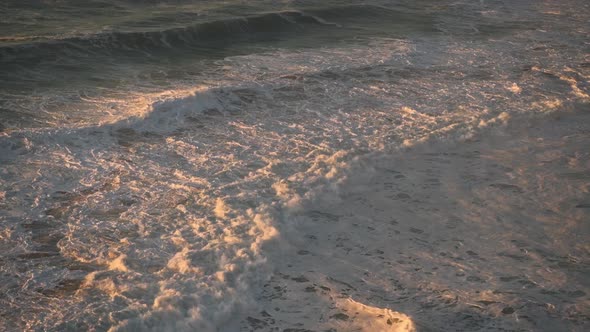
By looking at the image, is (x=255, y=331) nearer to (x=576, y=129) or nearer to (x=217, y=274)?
(x=217, y=274)

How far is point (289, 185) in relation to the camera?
6363 millimetres

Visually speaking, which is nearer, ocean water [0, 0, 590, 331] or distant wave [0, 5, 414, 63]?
ocean water [0, 0, 590, 331]

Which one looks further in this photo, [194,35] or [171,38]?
[194,35]

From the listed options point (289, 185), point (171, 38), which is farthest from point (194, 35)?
point (289, 185)

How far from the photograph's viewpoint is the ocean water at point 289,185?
4.62m

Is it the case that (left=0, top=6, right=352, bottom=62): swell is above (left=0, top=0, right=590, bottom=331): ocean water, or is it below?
above

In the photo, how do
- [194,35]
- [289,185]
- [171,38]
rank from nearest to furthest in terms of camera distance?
[289,185] < [171,38] < [194,35]

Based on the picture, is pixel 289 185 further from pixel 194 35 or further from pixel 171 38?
pixel 194 35

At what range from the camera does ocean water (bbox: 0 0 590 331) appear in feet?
15.2

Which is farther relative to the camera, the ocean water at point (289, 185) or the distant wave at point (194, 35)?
the distant wave at point (194, 35)

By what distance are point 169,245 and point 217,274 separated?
607 mm

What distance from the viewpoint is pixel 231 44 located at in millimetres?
12984

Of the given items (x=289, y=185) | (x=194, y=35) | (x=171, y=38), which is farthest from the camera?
(x=194, y=35)

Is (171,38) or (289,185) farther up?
(171,38)
